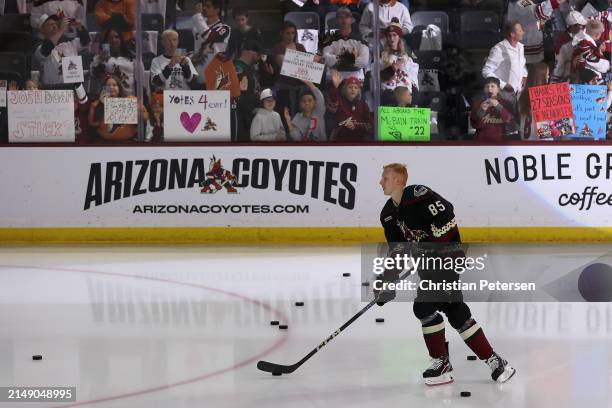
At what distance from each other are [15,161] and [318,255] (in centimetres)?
323

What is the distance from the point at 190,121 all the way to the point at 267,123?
772mm

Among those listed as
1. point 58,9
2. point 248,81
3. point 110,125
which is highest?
point 58,9

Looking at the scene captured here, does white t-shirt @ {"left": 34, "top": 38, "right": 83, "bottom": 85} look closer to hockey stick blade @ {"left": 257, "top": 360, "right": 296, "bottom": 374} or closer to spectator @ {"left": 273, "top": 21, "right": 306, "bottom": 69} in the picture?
spectator @ {"left": 273, "top": 21, "right": 306, "bottom": 69}

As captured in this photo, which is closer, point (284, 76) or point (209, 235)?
point (209, 235)

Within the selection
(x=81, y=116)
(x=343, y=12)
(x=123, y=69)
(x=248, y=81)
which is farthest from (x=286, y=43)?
(x=81, y=116)

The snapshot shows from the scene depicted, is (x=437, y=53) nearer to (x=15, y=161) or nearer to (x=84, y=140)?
(x=84, y=140)

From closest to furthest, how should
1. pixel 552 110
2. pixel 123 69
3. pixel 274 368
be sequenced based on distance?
pixel 274 368
pixel 552 110
pixel 123 69

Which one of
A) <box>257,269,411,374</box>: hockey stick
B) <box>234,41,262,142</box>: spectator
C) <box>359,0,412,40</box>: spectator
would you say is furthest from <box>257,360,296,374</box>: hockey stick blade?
<box>359,0,412,40</box>: spectator

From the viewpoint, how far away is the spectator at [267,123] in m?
10.7

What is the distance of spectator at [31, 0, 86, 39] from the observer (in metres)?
10.9

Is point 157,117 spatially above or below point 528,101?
below

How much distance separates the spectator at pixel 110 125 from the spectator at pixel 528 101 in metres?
3.74

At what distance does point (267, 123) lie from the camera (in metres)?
10.8

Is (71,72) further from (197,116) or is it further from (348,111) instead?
(348,111)
